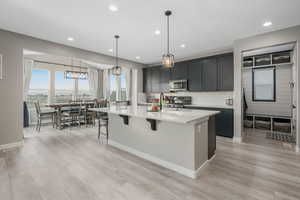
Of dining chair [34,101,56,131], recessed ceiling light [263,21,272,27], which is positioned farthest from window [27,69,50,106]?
recessed ceiling light [263,21,272,27]

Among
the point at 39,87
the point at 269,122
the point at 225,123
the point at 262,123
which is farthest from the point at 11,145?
the point at 269,122

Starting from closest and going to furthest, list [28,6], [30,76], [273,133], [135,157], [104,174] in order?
1. [104,174]
2. [28,6]
3. [135,157]
4. [273,133]
5. [30,76]

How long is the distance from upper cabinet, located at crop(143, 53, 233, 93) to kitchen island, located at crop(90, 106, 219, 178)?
221cm

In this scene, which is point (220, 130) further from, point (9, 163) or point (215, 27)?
point (9, 163)

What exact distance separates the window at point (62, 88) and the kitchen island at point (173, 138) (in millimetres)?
5060

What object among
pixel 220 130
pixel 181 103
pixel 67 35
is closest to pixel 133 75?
pixel 181 103

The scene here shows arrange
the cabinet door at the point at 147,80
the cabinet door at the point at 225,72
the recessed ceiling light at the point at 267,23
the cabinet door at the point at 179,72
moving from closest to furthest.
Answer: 1. the recessed ceiling light at the point at 267,23
2. the cabinet door at the point at 225,72
3. the cabinet door at the point at 179,72
4. the cabinet door at the point at 147,80

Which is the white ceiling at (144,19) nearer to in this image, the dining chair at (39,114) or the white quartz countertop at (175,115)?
the white quartz countertop at (175,115)

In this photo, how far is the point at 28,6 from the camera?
2420 millimetres

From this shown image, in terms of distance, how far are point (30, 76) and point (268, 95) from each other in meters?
9.35

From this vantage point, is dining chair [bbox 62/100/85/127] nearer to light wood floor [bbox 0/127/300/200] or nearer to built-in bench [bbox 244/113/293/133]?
light wood floor [bbox 0/127/300/200]

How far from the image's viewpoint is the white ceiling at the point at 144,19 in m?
2.33

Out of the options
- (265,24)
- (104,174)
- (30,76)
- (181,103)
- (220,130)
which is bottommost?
(104,174)

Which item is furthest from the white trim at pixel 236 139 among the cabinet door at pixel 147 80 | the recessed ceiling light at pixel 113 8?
the recessed ceiling light at pixel 113 8
